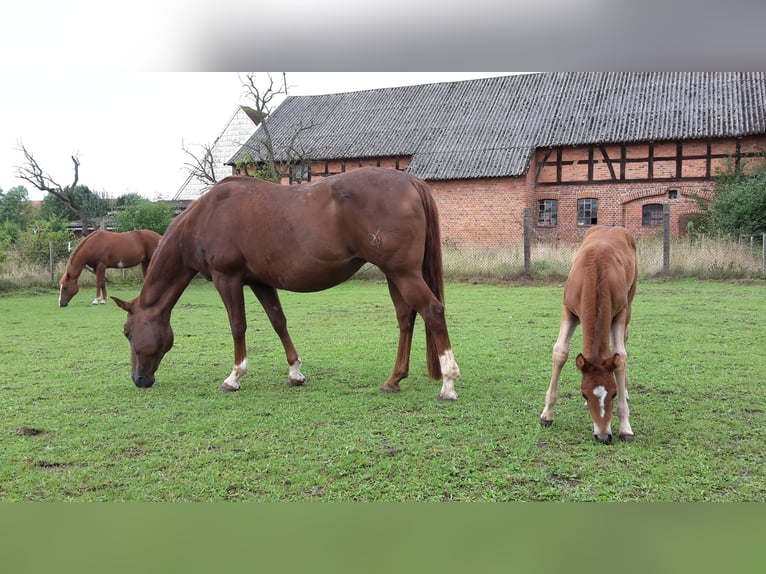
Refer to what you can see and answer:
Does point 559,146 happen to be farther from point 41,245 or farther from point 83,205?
point 83,205

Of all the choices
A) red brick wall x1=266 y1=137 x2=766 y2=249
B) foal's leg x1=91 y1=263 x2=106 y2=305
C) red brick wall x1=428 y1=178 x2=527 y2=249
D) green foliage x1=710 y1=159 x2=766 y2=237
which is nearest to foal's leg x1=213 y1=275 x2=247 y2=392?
foal's leg x1=91 y1=263 x2=106 y2=305

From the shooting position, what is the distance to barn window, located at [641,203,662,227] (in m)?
22.0

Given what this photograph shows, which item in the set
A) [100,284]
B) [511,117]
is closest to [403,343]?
[100,284]

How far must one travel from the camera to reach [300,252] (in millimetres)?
4703

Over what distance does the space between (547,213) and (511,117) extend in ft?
15.2

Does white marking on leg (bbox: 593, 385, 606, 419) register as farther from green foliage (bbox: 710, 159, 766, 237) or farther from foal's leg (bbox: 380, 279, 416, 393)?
green foliage (bbox: 710, 159, 766, 237)

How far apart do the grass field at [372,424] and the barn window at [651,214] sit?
15.7 m

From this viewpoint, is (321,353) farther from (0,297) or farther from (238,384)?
(0,297)

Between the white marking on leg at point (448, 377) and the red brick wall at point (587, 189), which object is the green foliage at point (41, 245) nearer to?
the red brick wall at point (587, 189)

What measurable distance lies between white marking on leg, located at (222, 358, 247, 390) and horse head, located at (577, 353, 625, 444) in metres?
2.92

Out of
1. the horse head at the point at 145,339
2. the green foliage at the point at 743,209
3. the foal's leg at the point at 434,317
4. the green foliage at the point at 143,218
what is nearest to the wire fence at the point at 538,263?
the green foliage at the point at 143,218

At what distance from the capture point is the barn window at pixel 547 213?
940 inches

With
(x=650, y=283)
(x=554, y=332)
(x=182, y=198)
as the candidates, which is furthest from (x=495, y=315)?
(x=182, y=198)

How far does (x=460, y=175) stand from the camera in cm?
A: 2392
